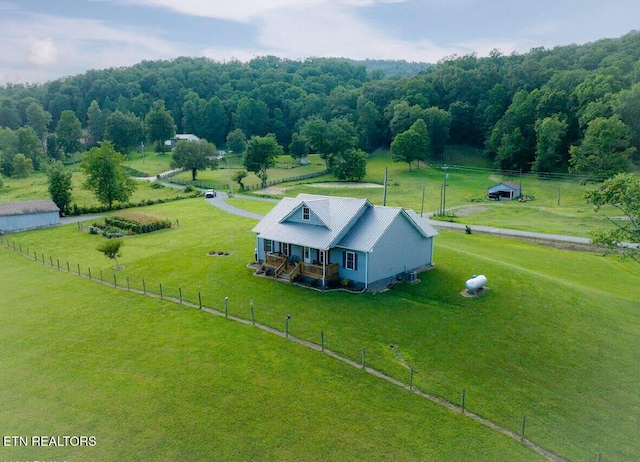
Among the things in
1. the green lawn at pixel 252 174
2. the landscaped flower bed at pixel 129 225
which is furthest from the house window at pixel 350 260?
the green lawn at pixel 252 174

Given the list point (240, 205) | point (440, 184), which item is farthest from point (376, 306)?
point (440, 184)

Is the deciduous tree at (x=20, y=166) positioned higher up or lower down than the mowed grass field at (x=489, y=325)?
higher up

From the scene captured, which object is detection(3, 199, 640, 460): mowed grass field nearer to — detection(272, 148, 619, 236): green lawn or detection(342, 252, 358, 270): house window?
detection(342, 252, 358, 270): house window

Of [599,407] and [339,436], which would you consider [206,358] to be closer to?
[339,436]

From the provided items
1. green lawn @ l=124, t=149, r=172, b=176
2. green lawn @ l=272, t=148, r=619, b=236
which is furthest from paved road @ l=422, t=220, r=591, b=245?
green lawn @ l=124, t=149, r=172, b=176

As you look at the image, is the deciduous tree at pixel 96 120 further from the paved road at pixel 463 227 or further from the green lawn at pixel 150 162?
the paved road at pixel 463 227

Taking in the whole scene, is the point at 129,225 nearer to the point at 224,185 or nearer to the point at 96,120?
the point at 224,185
